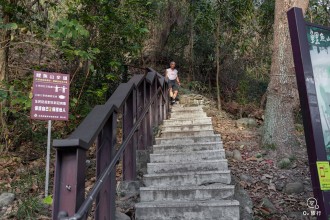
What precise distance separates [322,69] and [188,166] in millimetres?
2223

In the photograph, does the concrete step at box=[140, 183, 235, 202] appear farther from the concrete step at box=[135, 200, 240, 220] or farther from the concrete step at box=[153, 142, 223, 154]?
the concrete step at box=[153, 142, 223, 154]

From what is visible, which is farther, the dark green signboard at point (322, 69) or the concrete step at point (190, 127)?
the concrete step at point (190, 127)

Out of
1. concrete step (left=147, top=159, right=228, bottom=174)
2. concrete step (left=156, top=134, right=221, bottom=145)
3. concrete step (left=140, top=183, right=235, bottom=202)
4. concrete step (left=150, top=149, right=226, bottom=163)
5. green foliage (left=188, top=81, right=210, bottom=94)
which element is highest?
green foliage (left=188, top=81, right=210, bottom=94)

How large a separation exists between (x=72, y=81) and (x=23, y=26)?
5.04ft

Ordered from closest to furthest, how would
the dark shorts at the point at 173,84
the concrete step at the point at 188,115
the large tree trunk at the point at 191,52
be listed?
1. the concrete step at the point at 188,115
2. the dark shorts at the point at 173,84
3. the large tree trunk at the point at 191,52

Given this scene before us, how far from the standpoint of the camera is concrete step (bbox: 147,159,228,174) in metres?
4.24

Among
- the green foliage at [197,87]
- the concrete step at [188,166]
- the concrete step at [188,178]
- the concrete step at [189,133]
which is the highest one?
the green foliage at [197,87]

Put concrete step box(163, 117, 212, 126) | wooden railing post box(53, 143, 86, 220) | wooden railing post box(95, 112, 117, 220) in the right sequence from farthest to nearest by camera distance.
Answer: concrete step box(163, 117, 212, 126), wooden railing post box(95, 112, 117, 220), wooden railing post box(53, 143, 86, 220)

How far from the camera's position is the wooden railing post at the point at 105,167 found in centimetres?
259

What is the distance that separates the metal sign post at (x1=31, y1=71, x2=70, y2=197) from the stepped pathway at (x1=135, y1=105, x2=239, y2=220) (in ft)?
4.95

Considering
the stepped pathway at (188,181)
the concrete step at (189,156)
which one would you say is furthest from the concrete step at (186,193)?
the concrete step at (189,156)

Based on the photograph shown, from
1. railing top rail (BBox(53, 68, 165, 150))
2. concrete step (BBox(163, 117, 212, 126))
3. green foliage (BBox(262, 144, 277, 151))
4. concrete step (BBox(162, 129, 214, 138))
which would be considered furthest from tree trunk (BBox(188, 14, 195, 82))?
railing top rail (BBox(53, 68, 165, 150))

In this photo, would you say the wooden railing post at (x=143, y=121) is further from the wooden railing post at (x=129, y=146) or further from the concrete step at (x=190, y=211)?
the concrete step at (x=190, y=211)

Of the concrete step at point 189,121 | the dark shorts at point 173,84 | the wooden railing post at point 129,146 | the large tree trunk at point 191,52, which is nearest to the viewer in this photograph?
the wooden railing post at point 129,146
